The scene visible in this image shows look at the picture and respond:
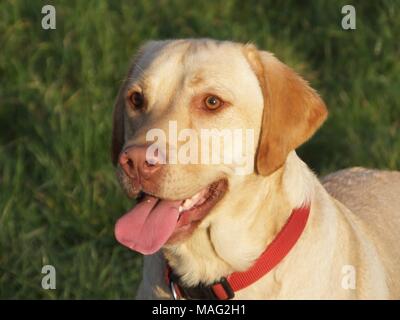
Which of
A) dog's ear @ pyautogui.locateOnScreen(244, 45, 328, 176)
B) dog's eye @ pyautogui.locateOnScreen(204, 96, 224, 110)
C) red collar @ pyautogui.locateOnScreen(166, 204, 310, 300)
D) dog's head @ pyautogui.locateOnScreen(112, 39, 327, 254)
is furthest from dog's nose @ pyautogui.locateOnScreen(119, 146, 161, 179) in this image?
red collar @ pyautogui.locateOnScreen(166, 204, 310, 300)

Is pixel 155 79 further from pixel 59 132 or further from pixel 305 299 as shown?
pixel 59 132

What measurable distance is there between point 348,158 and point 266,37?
1.38 metres

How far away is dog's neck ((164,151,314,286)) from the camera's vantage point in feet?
15.6

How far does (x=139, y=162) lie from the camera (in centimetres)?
455

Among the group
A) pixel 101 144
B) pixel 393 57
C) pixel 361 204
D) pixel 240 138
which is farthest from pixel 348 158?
pixel 240 138

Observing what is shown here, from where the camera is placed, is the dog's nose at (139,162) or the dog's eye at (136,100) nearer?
the dog's nose at (139,162)

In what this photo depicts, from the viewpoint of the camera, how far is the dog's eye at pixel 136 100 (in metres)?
4.88

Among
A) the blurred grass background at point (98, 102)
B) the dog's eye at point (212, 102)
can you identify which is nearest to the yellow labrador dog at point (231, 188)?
the dog's eye at point (212, 102)

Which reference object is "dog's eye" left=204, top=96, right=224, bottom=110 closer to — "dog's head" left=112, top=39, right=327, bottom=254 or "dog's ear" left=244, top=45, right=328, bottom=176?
"dog's head" left=112, top=39, right=327, bottom=254

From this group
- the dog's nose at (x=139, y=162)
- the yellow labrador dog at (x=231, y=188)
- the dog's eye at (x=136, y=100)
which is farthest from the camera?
the dog's eye at (x=136, y=100)

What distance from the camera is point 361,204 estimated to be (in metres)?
5.55

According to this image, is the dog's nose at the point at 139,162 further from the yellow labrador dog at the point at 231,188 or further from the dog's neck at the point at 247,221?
the dog's neck at the point at 247,221

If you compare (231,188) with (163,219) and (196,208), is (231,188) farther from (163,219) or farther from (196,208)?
(163,219)

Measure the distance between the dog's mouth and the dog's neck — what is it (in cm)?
5
